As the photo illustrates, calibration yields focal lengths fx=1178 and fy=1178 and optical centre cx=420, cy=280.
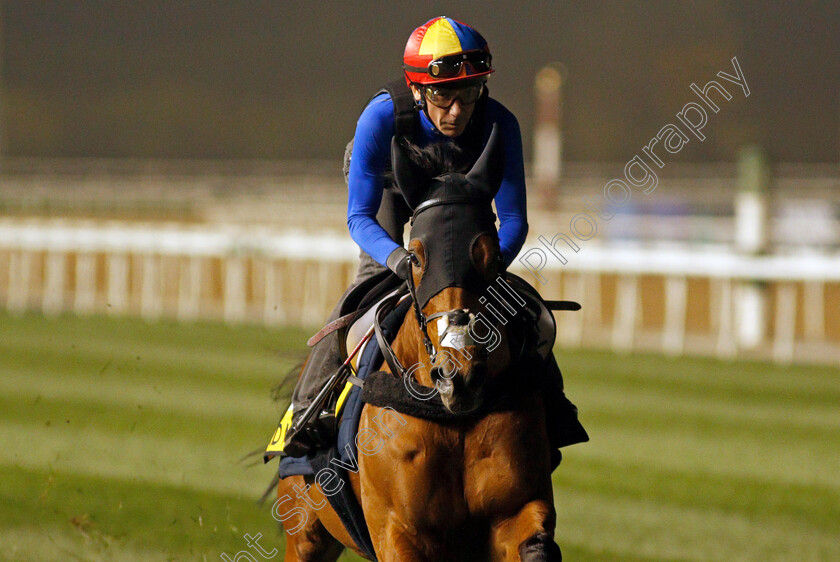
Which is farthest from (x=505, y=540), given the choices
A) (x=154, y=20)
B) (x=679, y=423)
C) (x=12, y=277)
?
(x=154, y=20)

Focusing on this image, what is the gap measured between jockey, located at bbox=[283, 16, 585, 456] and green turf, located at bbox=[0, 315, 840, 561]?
4.77ft

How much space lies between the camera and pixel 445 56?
11.1ft

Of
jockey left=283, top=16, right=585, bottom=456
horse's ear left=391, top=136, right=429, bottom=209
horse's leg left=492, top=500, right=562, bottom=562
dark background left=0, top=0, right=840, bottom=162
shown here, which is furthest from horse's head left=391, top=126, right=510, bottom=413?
dark background left=0, top=0, right=840, bottom=162

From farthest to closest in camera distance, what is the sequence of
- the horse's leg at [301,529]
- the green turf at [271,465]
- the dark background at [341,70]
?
the dark background at [341,70]
the green turf at [271,465]
the horse's leg at [301,529]

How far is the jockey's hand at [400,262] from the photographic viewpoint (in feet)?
10.6

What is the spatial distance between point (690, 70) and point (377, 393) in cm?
3048

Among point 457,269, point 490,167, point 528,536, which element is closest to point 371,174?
point 490,167

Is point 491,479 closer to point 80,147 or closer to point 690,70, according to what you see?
point 690,70

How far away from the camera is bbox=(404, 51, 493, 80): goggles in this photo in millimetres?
3375

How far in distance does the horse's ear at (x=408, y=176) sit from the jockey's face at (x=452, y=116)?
18 centimetres

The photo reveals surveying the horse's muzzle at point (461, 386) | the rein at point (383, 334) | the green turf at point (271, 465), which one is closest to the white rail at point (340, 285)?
the green turf at point (271, 465)

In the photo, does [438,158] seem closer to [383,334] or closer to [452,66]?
[452,66]

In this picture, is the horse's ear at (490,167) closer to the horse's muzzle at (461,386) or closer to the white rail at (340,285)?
the horse's muzzle at (461,386)

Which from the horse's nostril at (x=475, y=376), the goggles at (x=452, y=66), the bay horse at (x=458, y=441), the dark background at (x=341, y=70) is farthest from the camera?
the dark background at (x=341, y=70)
